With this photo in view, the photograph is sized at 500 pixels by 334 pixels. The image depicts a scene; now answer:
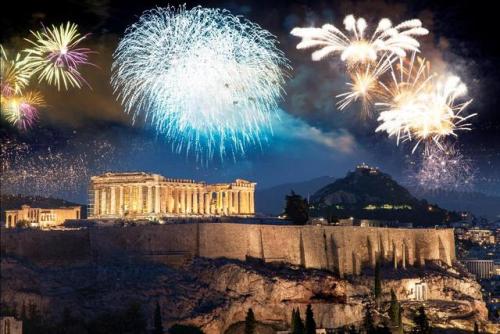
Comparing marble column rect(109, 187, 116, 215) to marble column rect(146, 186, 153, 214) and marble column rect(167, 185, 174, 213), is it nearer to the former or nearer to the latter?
marble column rect(146, 186, 153, 214)

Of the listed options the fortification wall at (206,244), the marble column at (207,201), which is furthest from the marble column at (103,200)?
A: the fortification wall at (206,244)

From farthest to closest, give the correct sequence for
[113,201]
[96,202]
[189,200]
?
[189,200]
[96,202]
[113,201]

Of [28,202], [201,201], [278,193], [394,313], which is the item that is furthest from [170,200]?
[278,193]

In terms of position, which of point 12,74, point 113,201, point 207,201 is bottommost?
point 113,201

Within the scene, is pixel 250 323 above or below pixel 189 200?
below

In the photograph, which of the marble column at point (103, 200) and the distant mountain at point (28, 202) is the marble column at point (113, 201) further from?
the distant mountain at point (28, 202)

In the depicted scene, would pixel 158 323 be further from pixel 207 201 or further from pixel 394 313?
pixel 207 201
